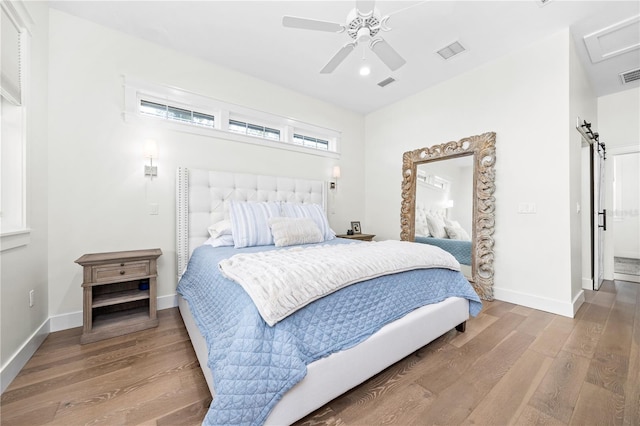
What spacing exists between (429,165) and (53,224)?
4535 mm

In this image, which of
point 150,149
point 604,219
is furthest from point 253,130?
point 604,219

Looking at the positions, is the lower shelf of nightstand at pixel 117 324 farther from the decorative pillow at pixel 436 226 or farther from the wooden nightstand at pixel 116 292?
the decorative pillow at pixel 436 226

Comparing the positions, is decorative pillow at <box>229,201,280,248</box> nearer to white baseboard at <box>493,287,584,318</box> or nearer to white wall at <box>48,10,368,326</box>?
white wall at <box>48,10,368,326</box>

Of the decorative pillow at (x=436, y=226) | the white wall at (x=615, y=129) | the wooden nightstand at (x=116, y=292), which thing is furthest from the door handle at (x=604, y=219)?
the wooden nightstand at (x=116, y=292)

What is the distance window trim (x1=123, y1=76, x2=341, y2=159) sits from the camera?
2598 millimetres

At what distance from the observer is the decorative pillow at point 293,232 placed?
2.52m

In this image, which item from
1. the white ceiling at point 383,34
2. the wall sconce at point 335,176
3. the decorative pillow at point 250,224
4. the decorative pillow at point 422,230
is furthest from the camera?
the wall sconce at point 335,176

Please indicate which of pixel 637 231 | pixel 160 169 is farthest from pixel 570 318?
pixel 160 169

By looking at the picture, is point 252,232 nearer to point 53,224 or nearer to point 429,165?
point 53,224

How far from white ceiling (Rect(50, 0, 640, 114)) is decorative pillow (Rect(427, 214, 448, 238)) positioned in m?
2.07

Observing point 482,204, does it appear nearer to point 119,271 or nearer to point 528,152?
point 528,152

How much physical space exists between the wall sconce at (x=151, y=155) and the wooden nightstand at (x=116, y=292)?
0.89 metres

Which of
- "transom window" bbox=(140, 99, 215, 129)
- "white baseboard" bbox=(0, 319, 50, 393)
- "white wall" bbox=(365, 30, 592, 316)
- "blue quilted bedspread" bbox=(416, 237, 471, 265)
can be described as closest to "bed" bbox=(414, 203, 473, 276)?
"blue quilted bedspread" bbox=(416, 237, 471, 265)

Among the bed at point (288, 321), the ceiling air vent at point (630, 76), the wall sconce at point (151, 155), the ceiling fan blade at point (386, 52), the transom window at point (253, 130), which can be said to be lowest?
the bed at point (288, 321)
